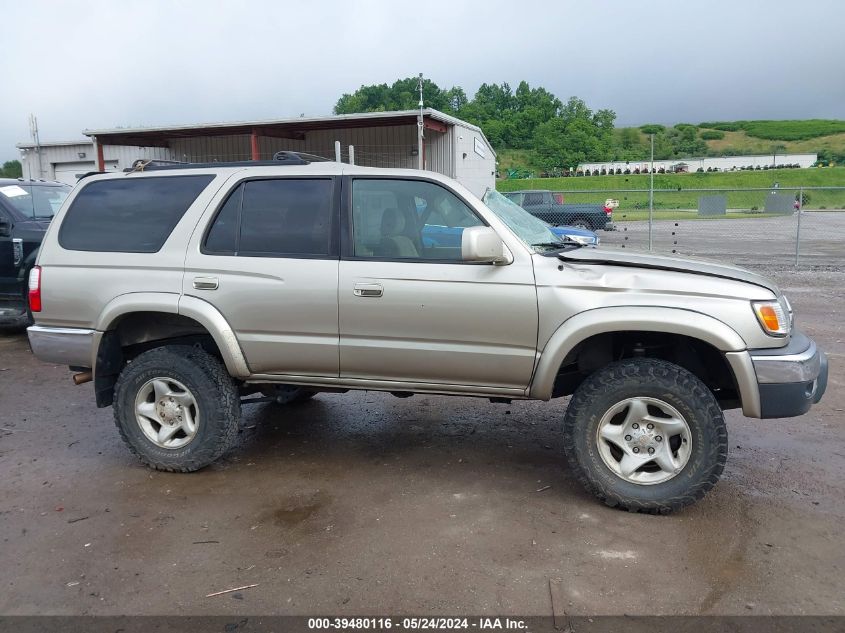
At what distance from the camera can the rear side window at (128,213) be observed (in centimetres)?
460

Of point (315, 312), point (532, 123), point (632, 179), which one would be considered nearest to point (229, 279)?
point (315, 312)

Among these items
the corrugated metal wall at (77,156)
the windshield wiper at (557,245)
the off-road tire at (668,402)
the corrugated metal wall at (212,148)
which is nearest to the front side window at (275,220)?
the windshield wiper at (557,245)

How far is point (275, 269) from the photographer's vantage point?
14.1ft

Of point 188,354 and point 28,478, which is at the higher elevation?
point 188,354

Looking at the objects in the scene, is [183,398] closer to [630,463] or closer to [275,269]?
[275,269]

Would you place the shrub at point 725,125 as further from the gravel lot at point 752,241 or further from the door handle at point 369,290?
the door handle at point 369,290

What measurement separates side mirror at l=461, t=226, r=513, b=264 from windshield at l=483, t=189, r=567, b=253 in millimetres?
245

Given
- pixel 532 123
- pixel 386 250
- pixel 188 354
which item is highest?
pixel 532 123

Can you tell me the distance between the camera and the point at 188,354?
15.0 ft

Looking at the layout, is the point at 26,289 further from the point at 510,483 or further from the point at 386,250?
the point at 510,483

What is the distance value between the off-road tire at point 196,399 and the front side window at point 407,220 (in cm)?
127

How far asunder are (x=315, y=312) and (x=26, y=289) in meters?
5.75

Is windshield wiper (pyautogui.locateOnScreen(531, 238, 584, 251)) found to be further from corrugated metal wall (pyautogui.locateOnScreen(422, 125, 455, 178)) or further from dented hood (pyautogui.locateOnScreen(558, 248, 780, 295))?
corrugated metal wall (pyautogui.locateOnScreen(422, 125, 455, 178))

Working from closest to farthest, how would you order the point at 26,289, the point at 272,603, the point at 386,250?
the point at 272,603 → the point at 386,250 → the point at 26,289
